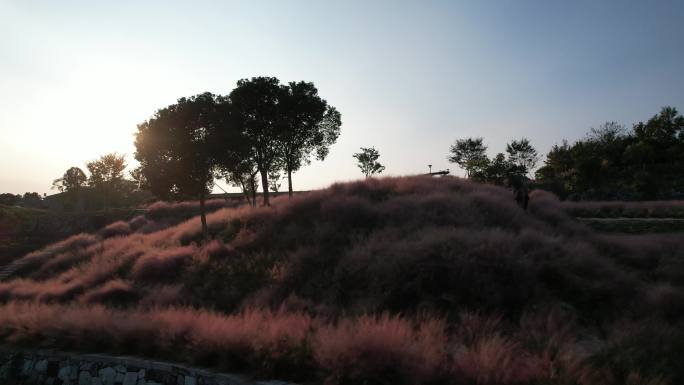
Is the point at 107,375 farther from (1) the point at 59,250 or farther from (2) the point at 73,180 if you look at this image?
(2) the point at 73,180

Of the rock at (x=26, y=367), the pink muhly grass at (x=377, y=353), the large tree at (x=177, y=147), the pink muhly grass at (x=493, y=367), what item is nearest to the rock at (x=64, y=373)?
the rock at (x=26, y=367)

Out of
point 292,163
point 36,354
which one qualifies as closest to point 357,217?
point 36,354

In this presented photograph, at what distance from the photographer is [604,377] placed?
17.1 feet

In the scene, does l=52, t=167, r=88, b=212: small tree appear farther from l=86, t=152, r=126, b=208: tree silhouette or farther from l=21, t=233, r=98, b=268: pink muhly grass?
l=21, t=233, r=98, b=268: pink muhly grass

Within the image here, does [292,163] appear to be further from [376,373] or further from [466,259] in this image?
[376,373]

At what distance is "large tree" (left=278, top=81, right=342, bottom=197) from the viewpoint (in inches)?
1294

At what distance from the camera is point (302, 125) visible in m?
33.9

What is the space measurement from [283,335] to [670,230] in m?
20.5

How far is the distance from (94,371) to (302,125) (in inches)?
1100

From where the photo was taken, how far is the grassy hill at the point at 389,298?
18.5 ft

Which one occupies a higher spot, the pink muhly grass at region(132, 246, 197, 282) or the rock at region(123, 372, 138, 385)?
the pink muhly grass at region(132, 246, 197, 282)

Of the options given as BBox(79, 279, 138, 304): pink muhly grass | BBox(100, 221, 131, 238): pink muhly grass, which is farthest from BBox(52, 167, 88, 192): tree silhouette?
BBox(79, 279, 138, 304): pink muhly grass

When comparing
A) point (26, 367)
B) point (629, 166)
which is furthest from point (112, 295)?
point (629, 166)

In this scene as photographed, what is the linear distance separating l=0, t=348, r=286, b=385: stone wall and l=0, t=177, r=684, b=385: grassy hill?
34 cm
